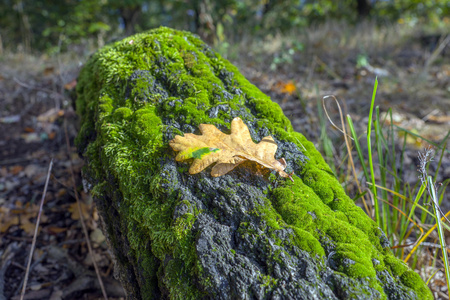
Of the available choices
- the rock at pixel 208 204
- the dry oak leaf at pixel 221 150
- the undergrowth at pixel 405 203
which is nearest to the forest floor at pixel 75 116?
the undergrowth at pixel 405 203

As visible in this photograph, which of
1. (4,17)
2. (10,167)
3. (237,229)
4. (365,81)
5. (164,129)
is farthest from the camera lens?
(4,17)

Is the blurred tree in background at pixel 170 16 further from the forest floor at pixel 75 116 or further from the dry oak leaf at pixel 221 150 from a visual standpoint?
the dry oak leaf at pixel 221 150

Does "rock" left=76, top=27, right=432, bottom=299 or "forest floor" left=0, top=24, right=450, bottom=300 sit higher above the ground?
"rock" left=76, top=27, right=432, bottom=299

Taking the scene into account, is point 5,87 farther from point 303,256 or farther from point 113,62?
point 303,256

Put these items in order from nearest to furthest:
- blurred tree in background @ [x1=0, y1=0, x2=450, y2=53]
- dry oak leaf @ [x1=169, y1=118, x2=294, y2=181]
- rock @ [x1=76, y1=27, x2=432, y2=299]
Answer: rock @ [x1=76, y1=27, x2=432, y2=299] → dry oak leaf @ [x1=169, y1=118, x2=294, y2=181] → blurred tree in background @ [x1=0, y1=0, x2=450, y2=53]

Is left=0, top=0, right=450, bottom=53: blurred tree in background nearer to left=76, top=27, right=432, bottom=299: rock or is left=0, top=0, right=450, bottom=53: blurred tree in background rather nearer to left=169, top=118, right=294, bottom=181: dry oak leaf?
left=76, top=27, right=432, bottom=299: rock

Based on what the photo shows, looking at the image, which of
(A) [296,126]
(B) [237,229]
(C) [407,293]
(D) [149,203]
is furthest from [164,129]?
(A) [296,126]

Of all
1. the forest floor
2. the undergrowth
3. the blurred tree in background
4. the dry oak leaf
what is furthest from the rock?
the blurred tree in background
